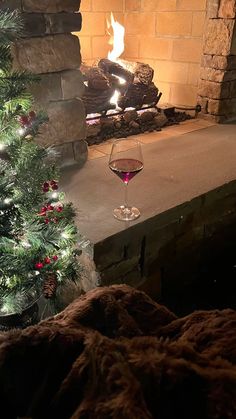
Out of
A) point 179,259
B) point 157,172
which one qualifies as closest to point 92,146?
point 157,172

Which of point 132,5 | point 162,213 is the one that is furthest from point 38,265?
point 132,5

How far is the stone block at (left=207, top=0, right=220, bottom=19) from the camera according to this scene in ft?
8.36

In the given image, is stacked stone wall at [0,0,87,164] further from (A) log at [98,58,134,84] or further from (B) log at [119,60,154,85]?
(B) log at [119,60,154,85]

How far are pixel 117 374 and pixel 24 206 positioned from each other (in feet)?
2.49

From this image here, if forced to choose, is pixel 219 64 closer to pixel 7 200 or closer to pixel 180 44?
pixel 180 44

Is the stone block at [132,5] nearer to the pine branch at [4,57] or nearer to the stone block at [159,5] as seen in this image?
the stone block at [159,5]

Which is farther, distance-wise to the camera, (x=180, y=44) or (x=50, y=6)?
(x=180, y=44)

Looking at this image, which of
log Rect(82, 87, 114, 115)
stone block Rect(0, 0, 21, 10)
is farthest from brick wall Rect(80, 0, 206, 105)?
stone block Rect(0, 0, 21, 10)

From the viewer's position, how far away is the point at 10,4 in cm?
148

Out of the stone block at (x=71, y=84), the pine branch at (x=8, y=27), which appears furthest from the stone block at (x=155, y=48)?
the pine branch at (x=8, y=27)

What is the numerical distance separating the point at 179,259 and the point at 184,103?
69.6 inches

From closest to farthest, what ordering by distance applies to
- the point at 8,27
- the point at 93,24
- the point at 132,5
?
1. the point at 8,27
2. the point at 93,24
3. the point at 132,5

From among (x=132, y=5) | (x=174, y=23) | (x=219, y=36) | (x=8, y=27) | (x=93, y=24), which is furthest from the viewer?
(x=132, y=5)

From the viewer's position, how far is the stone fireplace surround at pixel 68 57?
1.61 m
